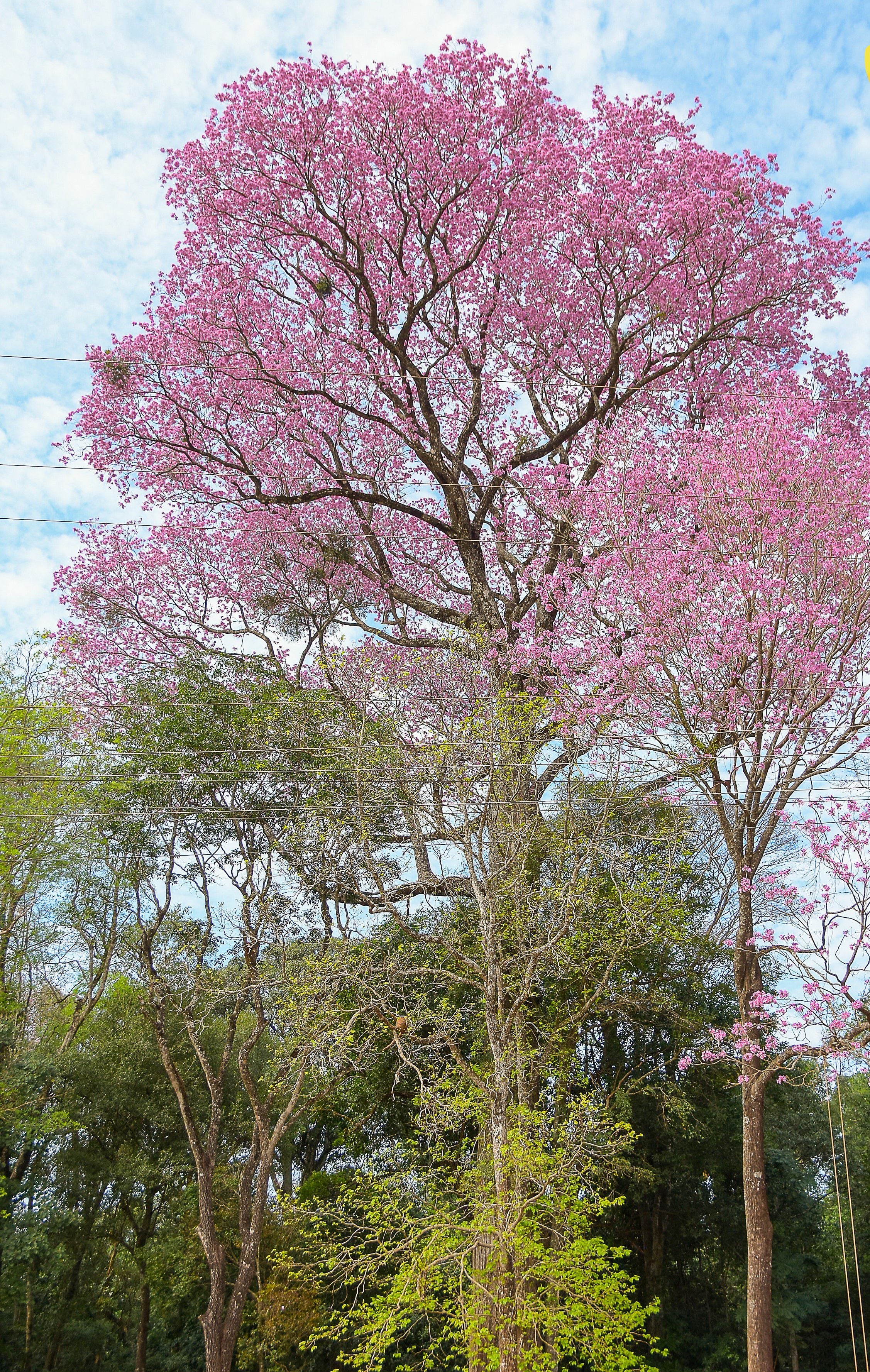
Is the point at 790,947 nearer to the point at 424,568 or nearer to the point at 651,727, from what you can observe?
the point at 651,727

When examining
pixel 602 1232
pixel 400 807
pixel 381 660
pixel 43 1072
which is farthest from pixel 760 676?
pixel 43 1072

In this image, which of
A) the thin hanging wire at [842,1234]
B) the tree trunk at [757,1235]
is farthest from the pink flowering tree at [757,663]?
the thin hanging wire at [842,1234]

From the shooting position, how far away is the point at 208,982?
412 inches

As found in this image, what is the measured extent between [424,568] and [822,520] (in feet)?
19.8

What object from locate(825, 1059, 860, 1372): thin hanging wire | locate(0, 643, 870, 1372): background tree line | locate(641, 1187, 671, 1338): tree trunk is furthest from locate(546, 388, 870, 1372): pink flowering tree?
locate(641, 1187, 671, 1338): tree trunk

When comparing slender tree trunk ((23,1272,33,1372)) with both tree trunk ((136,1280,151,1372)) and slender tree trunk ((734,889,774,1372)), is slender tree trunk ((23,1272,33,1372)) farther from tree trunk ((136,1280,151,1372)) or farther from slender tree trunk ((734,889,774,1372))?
slender tree trunk ((734,889,774,1372))

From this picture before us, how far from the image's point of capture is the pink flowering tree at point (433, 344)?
378 inches

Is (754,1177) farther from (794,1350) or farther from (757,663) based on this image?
(794,1350)

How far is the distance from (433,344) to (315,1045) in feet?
25.8

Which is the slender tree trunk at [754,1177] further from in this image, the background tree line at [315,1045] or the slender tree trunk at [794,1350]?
the slender tree trunk at [794,1350]

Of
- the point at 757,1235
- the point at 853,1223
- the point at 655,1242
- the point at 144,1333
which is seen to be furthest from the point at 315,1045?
the point at 144,1333

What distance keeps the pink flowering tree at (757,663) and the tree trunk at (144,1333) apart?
9193 millimetres

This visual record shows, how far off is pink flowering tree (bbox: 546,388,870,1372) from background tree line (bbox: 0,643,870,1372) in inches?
37.5

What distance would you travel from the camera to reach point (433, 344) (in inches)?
450
